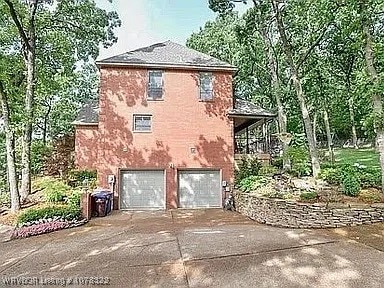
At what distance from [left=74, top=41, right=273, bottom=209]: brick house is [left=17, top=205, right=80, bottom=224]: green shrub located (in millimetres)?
4114

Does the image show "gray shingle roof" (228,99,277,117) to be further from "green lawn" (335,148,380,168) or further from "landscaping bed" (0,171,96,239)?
"landscaping bed" (0,171,96,239)

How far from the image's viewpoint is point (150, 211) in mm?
15555

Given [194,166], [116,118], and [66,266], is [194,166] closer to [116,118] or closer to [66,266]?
[116,118]

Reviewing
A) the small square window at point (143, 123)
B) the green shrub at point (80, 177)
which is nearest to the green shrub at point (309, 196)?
the small square window at point (143, 123)

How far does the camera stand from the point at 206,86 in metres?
17.2

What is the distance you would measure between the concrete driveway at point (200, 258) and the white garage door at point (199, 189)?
622 centimetres

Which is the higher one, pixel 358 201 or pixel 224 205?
pixel 358 201

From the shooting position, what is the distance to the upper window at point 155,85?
1675 cm

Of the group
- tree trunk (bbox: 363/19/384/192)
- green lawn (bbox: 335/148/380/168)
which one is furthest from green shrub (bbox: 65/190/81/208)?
green lawn (bbox: 335/148/380/168)

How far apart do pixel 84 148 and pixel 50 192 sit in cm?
536

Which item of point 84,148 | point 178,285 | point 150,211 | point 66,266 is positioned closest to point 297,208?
point 178,285

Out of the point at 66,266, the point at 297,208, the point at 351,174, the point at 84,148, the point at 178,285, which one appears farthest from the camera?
the point at 84,148

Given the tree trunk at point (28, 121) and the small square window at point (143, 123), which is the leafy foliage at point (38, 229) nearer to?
the tree trunk at point (28, 121)

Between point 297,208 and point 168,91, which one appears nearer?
point 297,208
